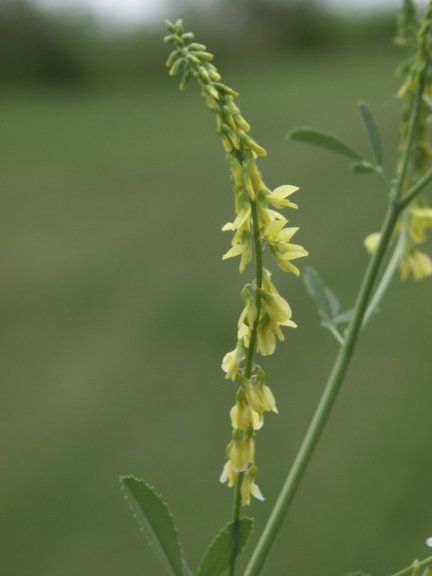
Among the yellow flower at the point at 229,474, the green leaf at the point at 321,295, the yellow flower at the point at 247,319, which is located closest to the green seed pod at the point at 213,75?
the yellow flower at the point at 247,319

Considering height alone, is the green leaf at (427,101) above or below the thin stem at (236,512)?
above

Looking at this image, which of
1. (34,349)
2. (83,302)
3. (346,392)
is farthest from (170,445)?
(83,302)

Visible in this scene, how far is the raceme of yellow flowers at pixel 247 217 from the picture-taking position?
0.40 m

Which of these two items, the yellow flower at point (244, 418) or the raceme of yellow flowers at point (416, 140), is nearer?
the yellow flower at point (244, 418)

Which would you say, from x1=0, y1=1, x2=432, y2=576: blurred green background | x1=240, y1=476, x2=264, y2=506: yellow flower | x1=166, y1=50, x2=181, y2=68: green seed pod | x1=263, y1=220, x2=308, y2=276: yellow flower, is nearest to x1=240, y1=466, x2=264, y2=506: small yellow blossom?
x1=240, y1=476, x2=264, y2=506: yellow flower

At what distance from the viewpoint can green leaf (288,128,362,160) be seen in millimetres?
641

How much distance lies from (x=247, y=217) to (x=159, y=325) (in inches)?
114

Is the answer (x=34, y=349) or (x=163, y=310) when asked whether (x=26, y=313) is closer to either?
(x=34, y=349)

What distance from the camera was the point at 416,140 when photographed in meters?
0.65

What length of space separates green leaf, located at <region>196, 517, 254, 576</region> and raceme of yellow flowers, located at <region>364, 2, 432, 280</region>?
24 cm

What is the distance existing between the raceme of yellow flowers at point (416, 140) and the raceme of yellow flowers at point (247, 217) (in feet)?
0.67

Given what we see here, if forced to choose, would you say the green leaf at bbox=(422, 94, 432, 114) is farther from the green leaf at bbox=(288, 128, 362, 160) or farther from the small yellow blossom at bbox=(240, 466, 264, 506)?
the small yellow blossom at bbox=(240, 466, 264, 506)

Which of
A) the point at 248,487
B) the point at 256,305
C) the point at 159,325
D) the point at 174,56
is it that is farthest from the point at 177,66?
the point at 159,325

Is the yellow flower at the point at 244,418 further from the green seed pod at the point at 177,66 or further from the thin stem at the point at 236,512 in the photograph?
the green seed pod at the point at 177,66
